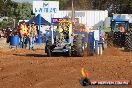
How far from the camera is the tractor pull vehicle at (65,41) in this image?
822 inches

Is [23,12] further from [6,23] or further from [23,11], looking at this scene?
[6,23]

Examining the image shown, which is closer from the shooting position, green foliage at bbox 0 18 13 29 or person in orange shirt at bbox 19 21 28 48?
person in orange shirt at bbox 19 21 28 48

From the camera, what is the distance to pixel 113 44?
116 ft

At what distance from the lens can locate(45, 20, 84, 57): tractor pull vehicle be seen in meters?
20.9

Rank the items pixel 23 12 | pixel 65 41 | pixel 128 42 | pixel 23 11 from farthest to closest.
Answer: pixel 23 11
pixel 23 12
pixel 128 42
pixel 65 41

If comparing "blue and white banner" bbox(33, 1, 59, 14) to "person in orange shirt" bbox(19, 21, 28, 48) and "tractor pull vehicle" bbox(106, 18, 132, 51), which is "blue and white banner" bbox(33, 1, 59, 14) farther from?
"person in orange shirt" bbox(19, 21, 28, 48)

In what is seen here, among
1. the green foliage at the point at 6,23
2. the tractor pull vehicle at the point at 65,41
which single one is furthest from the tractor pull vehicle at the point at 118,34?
the green foliage at the point at 6,23

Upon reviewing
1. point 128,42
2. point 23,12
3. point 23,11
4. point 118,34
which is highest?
point 23,11

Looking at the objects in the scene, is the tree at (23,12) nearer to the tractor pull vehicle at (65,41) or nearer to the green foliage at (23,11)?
the green foliage at (23,11)

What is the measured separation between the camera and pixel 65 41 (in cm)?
2138

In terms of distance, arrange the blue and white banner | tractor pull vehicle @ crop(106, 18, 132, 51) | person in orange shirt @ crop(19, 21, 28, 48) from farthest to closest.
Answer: the blue and white banner → tractor pull vehicle @ crop(106, 18, 132, 51) → person in orange shirt @ crop(19, 21, 28, 48)

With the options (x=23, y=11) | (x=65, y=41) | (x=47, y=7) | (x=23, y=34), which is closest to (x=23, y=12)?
(x=23, y=11)

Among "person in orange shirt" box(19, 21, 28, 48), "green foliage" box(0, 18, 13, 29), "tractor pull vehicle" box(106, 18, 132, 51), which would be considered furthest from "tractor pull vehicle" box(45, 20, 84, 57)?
"green foliage" box(0, 18, 13, 29)

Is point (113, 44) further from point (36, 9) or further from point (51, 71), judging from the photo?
point (51, 71)
